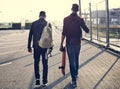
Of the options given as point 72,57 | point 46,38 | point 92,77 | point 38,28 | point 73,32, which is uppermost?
point 38,28

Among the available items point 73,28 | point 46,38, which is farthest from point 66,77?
point 73,28

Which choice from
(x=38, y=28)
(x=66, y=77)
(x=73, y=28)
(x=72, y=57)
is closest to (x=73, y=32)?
(x=73, y=28)

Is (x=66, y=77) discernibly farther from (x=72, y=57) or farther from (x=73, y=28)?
(x=73, y=28)

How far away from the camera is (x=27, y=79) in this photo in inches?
331

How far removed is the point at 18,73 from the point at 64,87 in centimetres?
261

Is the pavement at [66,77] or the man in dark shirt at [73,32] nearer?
the man in dark shirt at [73,32]

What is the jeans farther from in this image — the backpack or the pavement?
the backpack

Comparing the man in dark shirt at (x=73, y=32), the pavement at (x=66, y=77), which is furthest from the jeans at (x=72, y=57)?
the pavement at (x=66, y=77)

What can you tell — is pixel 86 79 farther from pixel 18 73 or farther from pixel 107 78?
pixel 18 73

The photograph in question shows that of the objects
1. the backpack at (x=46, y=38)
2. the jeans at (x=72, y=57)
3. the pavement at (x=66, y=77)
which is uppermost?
the backpack at (x=46, y=38)

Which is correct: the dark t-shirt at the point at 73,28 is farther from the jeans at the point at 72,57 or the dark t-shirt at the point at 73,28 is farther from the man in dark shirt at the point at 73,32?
the jeans at the point at 72,57

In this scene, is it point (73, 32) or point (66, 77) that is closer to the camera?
point (73, 32)

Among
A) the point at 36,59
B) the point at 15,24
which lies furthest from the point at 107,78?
the point at 15,24

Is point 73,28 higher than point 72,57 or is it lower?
higher
